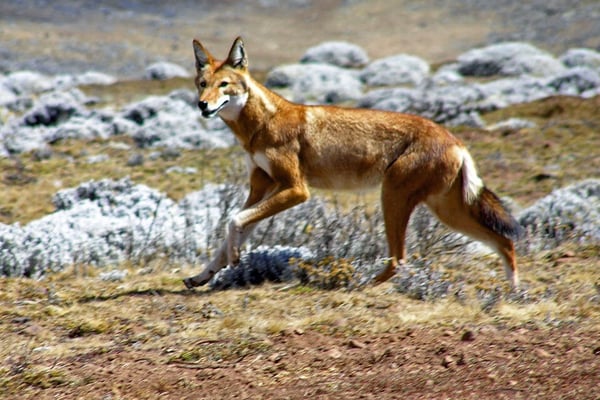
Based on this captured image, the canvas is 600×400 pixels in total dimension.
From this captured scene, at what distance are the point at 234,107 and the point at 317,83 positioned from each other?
18.3 meters

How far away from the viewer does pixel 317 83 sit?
25.2 m

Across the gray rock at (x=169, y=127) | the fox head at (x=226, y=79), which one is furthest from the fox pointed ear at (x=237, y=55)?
the gray rock at (x=169, y=127)

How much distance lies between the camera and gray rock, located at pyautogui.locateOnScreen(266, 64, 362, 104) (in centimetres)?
2223

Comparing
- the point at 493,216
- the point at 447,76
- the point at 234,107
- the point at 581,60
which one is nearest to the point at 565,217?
the point at 493,216

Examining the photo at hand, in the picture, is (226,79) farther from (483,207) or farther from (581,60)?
(581,60)

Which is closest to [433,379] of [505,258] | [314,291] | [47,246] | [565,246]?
[314,291]

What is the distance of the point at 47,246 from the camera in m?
8.09

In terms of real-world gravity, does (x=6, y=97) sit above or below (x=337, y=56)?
below

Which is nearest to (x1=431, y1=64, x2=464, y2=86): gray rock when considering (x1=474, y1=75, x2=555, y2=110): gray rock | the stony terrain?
(x1=474, y1=75, x2=555, y2=110): gray rock

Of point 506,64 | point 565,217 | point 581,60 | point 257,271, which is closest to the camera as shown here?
point 257,271

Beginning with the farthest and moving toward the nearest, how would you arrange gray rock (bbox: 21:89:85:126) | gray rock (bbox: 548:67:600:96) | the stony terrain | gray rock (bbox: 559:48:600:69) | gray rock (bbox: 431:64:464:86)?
gray rock (bbox: 559:48:600:69) → gray rock (bbox: 431:64:464:86) → gray rock (bbox: 548:67:600:96) → gray rock (bbox: 21:89:85:126) → the stony terrain

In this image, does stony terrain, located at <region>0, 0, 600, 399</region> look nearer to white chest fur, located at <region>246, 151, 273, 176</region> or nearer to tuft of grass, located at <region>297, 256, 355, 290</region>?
tuft of grass, located at <region>297, 256, 355, 290</region>

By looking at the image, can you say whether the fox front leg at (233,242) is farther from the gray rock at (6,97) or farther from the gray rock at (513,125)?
the gray rock at (6,97)

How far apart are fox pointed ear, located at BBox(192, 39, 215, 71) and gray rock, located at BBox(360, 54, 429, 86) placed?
18.6 metres
